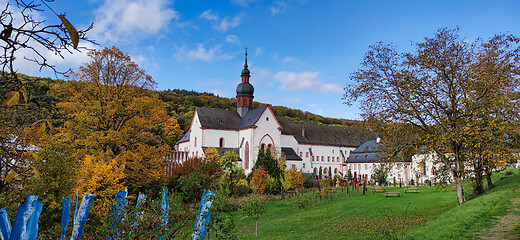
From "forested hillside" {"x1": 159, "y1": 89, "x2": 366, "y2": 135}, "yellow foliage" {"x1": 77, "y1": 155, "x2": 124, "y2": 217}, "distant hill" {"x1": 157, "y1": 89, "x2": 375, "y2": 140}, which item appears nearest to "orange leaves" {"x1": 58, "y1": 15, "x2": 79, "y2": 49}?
"yellow foliage" {"x1": 77, "y1": 155, "x2": 124, "y2": 217}

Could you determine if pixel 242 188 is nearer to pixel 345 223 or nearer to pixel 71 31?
pixel 345 223

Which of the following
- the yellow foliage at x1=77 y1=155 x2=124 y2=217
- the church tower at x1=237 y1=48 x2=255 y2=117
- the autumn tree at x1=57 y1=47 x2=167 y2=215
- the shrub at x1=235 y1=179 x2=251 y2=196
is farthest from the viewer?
the church tower at x1=237 y1=48 x2=255 y2=117

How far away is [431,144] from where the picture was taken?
13430mm

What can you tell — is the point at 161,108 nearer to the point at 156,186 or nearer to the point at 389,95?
the point at 156,186

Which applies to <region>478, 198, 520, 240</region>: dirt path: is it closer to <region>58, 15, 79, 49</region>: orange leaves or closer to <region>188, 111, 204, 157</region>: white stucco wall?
<region>58, 15, 79, 49</region>: orange leaves

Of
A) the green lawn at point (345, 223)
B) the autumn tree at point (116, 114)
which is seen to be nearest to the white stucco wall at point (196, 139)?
the autumn tree at point (116, 114)

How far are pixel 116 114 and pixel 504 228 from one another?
58.3 feet

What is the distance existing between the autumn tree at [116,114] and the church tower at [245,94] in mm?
31624

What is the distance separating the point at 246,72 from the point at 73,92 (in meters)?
35.6

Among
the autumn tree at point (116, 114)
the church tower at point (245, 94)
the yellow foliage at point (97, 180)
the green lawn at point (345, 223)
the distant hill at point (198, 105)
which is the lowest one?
the green lawn at point (345, 223)

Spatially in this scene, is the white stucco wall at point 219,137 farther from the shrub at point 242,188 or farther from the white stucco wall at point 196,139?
the shrub at point 242,188

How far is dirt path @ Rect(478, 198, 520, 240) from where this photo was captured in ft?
27.8

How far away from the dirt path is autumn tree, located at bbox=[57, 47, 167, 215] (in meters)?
15.0

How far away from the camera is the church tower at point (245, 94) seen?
5153 cm
